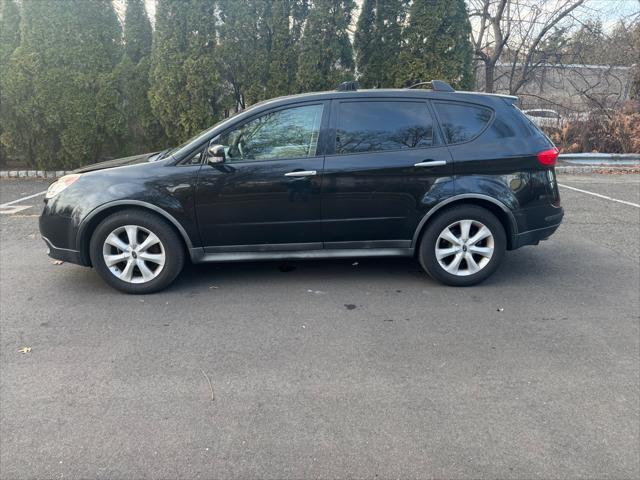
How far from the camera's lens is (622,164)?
496 inches

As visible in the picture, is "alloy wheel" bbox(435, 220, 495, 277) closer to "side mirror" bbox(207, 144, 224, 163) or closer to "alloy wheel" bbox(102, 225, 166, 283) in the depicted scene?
"side mirror" bbox(207, 144, 224, 163)

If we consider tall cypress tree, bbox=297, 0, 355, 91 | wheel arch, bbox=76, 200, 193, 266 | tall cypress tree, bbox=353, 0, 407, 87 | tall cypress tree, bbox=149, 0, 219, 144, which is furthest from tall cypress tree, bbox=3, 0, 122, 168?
wheel arch, bbox=76, 200, 193, 266

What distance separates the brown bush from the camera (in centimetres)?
1316

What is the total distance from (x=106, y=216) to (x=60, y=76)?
24.2 ft

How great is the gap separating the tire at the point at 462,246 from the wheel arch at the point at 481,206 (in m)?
0.05

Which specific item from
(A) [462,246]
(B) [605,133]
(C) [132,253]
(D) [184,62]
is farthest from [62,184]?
(B) [605,133]

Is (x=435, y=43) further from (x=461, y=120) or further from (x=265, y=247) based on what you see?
(x=265, y=247)

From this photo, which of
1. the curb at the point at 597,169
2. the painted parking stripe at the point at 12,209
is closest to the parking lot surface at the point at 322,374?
the painted parking stripe at the point at 12,209

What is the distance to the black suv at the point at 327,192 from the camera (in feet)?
14.0

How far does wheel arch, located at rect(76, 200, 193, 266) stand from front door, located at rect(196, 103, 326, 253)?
20 cm

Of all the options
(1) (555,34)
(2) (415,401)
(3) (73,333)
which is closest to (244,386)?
(2) (415,401)

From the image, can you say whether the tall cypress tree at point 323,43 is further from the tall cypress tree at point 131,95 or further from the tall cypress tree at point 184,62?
the tall cypress tree at point 131,95

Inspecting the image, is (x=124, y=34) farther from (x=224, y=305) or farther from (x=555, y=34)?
(x=555, y=34)

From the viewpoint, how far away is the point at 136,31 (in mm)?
10805
